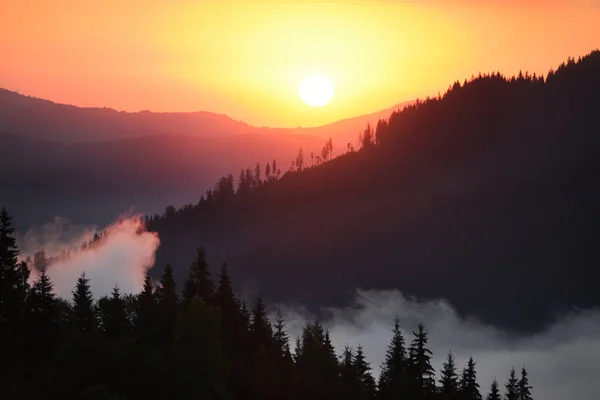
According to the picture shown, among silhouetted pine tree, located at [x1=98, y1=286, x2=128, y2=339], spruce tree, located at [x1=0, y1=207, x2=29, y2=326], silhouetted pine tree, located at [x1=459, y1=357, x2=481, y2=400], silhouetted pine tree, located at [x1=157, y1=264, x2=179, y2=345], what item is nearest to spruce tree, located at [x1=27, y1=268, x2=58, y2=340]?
spruce tree, located at [x1=0, y1=207, x2=29, y2=326]

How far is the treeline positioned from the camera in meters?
36.5

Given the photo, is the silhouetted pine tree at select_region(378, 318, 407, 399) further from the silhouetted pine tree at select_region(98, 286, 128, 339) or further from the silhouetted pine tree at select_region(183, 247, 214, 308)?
the silhouetted pine tree at select_region(98, 286, 128, 339)

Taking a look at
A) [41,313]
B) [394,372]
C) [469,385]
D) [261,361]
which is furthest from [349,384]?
[41,313]

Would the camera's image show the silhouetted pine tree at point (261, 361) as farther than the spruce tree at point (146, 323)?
Yes

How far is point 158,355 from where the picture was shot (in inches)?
1569

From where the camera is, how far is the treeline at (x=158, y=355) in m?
36.5

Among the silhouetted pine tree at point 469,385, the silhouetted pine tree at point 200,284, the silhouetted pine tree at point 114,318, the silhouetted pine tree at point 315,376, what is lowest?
the silhouetted pine tree at point 469,385

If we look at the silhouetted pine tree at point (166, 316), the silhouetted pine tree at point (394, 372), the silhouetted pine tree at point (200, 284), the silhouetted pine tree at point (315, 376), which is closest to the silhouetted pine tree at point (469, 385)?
the silhouetted pine tree at point (394, 372)

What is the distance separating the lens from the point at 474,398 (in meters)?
77.9

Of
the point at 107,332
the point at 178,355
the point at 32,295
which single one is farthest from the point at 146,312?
the point at 178,355

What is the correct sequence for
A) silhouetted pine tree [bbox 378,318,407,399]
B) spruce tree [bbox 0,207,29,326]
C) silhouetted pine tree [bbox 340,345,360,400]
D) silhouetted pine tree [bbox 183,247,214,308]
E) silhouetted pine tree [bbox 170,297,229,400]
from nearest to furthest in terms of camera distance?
silhouetted pine tree [bbox 170,297,229,400]
spruce tree [bbox 0,207,29,326]
silhouetted pine tree [bbox 340,345,360,400]
silhouetted pine tree [bbox 183,247,214,308]
silhouetted pine tree [bbox 378,318,407,399]

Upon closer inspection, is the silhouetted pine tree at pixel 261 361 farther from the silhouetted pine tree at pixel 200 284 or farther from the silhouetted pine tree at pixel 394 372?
the silhouetted pine tree at pixel 394 372

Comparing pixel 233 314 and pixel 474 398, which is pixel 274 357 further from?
pixel 474 398

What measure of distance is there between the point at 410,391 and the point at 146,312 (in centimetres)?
2852
